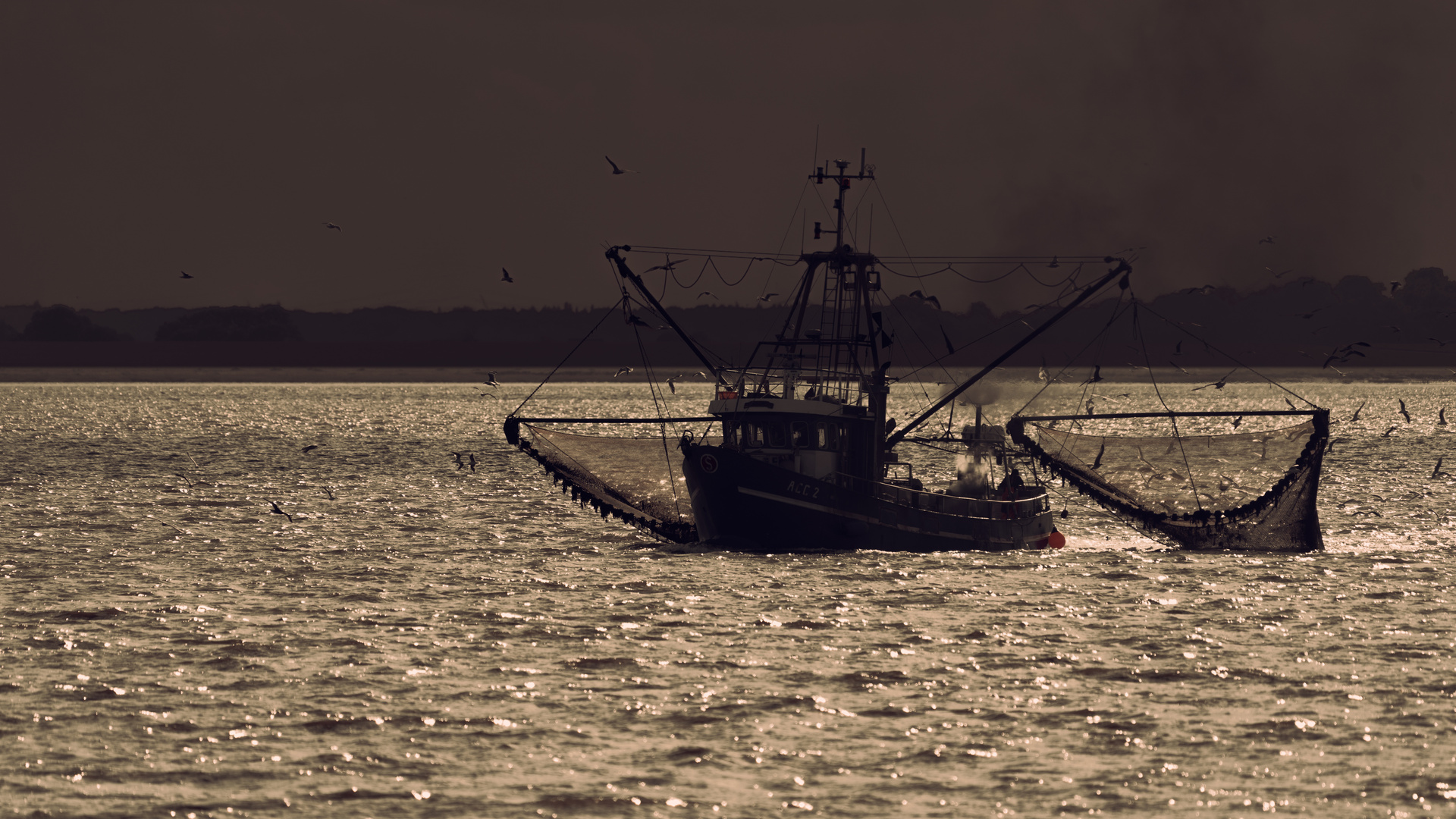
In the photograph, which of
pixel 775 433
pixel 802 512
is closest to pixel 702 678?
pixel 802 512

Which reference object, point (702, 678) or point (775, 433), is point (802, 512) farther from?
point (702, 678)

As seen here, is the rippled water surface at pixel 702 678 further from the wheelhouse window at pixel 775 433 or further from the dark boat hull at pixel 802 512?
the wheelhouse window at pixel 775 433

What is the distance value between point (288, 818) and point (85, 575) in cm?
2254

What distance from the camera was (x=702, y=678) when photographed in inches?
974

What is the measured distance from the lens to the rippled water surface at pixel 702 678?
18.4 meters

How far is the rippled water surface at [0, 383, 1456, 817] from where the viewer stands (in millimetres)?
18359

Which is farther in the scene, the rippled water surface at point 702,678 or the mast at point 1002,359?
the mast at point 1002,359

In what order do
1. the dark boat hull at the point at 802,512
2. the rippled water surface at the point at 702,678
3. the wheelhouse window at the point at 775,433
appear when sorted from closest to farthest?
the rippled water surface at the point at 702,678 < the dark boat hull at the point at 802,512 < the wheelhouse window at the point at 775,433

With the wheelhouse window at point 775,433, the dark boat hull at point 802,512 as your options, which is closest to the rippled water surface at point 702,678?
the dark boat hull at point 802,512

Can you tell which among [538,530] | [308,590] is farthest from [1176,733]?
[538,530]

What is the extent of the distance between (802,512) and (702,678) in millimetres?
18938

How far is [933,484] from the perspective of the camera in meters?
75.8

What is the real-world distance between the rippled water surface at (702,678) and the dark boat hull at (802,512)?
1569 millimetres

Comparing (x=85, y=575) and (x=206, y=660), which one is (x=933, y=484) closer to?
(x=85, y=575)
